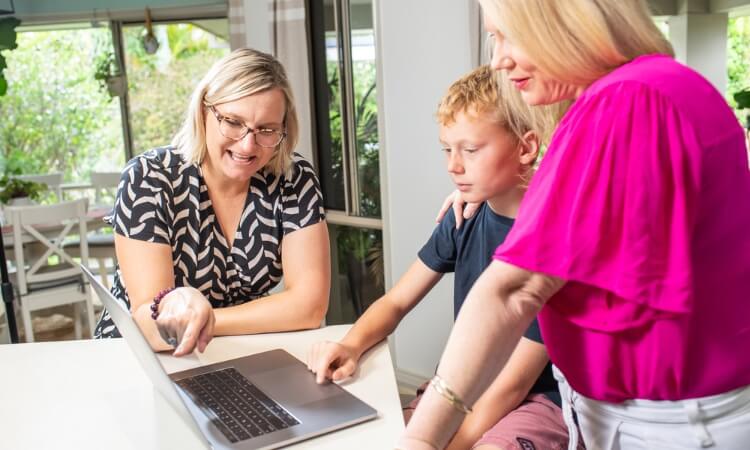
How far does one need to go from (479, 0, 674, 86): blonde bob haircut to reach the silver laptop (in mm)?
583

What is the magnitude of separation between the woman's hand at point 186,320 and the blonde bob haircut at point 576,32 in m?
0.76

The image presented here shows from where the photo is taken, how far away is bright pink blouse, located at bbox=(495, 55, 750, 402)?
72 centimetres

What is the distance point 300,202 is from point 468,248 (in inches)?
17.3

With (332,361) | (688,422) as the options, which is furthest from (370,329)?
(688,422)

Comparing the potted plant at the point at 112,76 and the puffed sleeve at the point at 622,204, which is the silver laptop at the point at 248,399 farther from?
the potted plant at the point at 112,76

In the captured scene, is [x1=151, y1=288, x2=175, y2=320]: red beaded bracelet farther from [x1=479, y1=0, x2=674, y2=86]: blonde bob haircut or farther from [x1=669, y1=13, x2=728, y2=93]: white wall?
[x1=669, y1=13, x2=728, y2=93]: white wall

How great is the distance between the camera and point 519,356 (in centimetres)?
126

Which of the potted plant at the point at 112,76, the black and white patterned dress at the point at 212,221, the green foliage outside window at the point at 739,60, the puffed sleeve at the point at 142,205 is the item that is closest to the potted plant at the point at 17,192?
the potted plant at the point at 112,76

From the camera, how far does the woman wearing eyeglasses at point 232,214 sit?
1525mm

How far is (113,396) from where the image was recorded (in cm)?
121

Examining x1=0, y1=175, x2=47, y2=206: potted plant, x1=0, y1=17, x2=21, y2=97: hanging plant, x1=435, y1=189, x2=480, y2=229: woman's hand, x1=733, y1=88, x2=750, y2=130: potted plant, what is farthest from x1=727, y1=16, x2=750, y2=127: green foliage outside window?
x1=0, y1=17, x2=21, y2=97: hanging plant

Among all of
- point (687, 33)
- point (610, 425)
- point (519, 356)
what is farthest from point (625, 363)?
point (687, 33)

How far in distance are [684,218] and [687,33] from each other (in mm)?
1842

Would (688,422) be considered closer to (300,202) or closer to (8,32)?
(300,202)
